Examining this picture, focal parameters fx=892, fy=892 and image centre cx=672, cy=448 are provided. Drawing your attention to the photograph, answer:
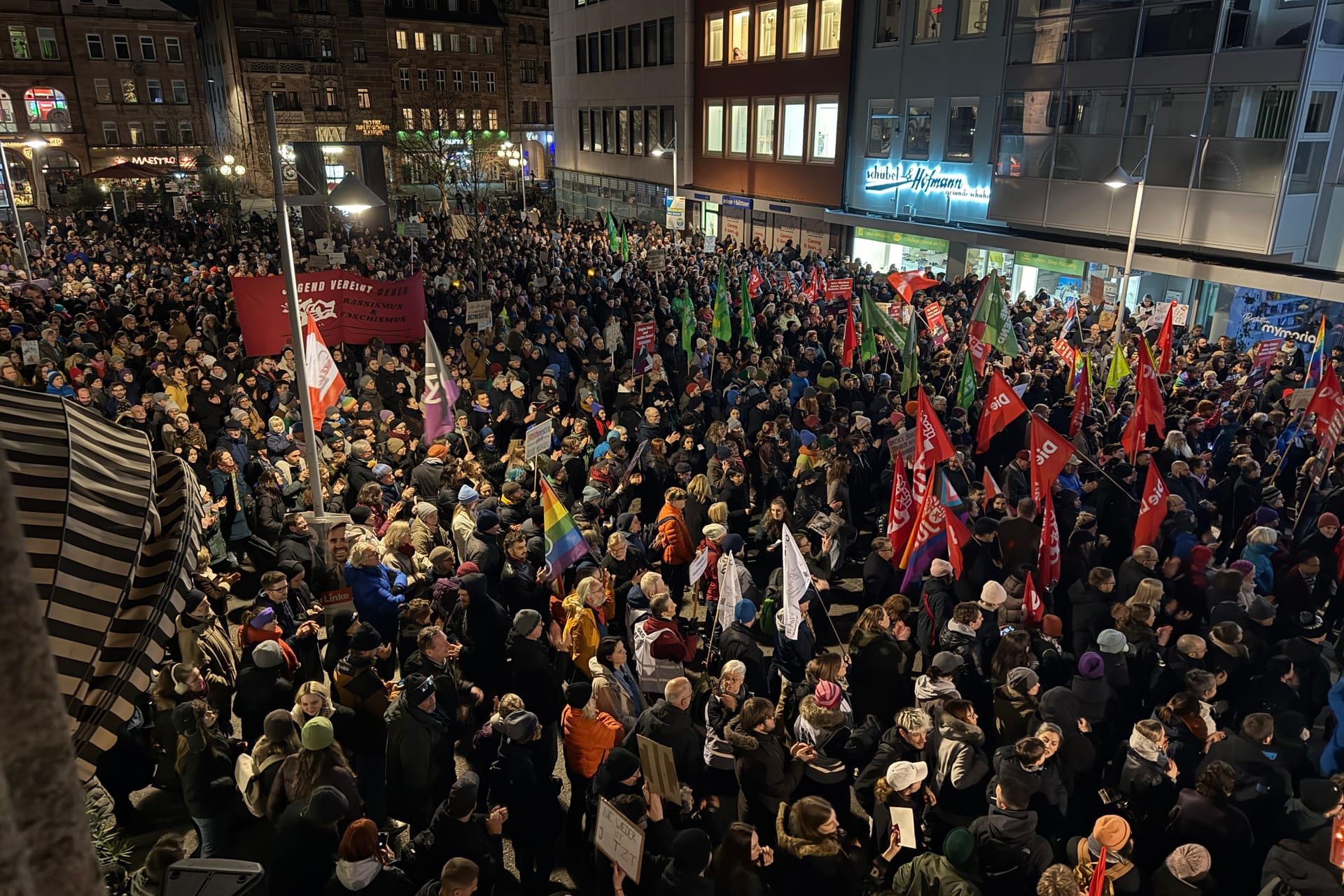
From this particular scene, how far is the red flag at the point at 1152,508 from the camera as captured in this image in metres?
9.30

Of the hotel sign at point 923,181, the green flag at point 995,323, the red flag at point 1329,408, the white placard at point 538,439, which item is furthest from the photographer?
the hotel sign at point 923,181

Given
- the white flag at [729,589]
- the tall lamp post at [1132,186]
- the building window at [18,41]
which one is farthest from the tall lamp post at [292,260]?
the building window at [18,41]

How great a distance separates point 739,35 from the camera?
3747 centimetres

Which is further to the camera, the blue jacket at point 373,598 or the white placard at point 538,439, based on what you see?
the white placard at point 538,439

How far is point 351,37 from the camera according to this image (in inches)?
2923

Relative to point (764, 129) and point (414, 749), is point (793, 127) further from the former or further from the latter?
point (414, 749)

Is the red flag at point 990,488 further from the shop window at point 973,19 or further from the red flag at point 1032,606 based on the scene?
the shop window at point 973,19

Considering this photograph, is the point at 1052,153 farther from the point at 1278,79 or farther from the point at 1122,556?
the point at 1122,556

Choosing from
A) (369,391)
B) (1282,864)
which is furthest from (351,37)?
(1282,864)

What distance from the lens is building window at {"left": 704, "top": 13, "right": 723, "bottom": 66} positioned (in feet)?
127

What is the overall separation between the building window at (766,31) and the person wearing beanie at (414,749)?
34841mm

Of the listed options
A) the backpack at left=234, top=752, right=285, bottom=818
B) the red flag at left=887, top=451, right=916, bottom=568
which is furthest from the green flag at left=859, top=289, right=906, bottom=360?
the backpack at left=234, top=752, right=285, bottom=818

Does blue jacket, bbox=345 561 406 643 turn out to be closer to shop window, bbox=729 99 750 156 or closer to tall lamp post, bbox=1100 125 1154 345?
tall lamp post, bbox=1100 125 1154 345

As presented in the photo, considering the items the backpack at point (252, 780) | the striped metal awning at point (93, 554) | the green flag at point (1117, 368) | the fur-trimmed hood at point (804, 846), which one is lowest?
the backpack at point (252, 780)
